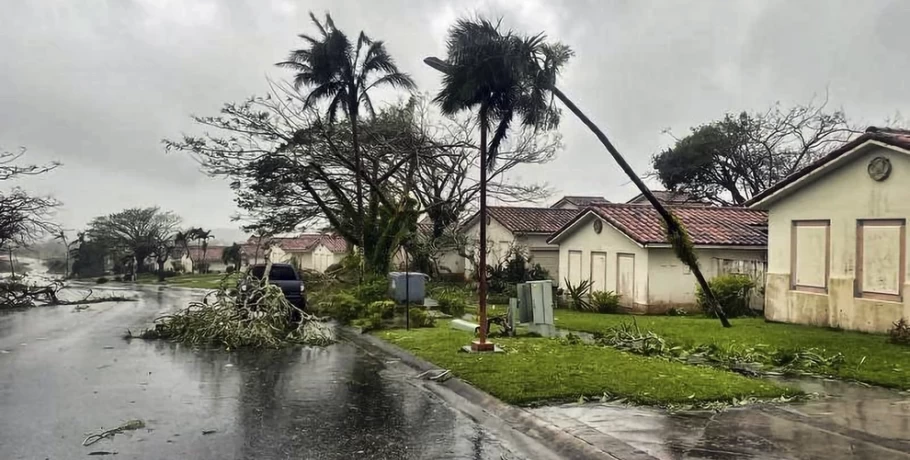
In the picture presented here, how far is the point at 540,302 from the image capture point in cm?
1691

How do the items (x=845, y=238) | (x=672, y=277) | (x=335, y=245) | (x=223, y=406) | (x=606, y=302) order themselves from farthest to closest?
(x=335, y=245) → (x=606, y=302) → (x=672, y=277) → (x=845, y=238) → (x=223, y=406)

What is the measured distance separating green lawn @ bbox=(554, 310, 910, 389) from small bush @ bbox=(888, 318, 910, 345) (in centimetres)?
20

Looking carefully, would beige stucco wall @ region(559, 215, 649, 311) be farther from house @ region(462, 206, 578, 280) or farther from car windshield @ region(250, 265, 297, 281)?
car windshield @ region(250, 265, 297, 281)

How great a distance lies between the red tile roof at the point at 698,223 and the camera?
24844 millimetres

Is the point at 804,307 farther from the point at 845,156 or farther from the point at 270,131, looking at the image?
the point at 270,131

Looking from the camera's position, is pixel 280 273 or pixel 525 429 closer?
pixel 525 429

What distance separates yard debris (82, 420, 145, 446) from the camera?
7695mm

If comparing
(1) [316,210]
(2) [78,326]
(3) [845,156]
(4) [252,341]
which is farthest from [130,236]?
(3) [845,156]

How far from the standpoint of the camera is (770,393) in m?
9.92

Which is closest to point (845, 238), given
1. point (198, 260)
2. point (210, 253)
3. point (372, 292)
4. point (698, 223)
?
point (698, 223)

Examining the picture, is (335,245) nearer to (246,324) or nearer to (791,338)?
(246,324)

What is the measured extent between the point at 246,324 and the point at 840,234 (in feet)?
44.5

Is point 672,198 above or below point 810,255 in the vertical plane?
above

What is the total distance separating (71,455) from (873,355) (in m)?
12.2
